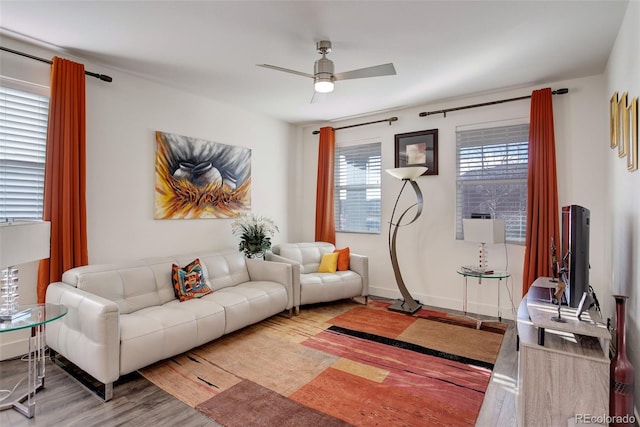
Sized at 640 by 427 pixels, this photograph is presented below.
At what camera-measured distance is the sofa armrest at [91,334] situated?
2.23m

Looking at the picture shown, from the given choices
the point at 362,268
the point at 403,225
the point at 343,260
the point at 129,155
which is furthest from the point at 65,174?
the point at 403,225

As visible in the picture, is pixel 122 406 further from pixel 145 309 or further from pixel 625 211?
pixel 625 211

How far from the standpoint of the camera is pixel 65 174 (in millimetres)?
2850

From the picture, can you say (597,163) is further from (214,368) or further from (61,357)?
(61,357)

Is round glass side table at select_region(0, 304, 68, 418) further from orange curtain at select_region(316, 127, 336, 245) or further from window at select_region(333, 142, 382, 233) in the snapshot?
window at select_region(333, 142, 382, 233)

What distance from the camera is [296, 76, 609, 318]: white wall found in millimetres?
3396

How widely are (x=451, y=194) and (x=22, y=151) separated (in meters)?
4.41

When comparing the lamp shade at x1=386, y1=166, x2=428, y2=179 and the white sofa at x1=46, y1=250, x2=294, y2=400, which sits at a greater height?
the lamp shade at x1=386, y1=166, x2=428, y2=179

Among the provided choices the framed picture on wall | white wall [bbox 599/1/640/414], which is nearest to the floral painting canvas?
the framed picture on wall

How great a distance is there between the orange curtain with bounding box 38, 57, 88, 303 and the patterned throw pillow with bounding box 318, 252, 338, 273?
266 centimetres

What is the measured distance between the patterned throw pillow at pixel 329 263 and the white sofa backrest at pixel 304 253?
5.3 inches

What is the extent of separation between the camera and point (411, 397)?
2311 mm

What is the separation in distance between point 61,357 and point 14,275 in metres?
1.01

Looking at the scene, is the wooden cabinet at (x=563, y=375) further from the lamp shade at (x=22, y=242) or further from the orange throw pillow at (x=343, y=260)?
the lamp shade at (x=22, y=242)
